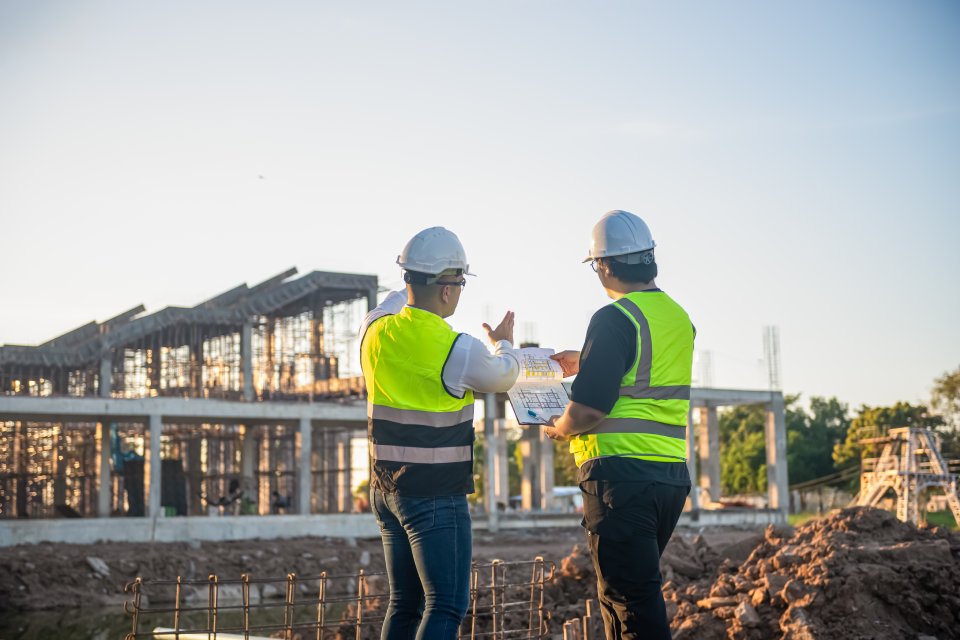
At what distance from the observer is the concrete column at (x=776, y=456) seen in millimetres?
38844

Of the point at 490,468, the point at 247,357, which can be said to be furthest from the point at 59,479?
the point at 490,468

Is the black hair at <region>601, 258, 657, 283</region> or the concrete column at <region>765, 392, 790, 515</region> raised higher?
the black hair at <region>601, 258, 657, 283</region>

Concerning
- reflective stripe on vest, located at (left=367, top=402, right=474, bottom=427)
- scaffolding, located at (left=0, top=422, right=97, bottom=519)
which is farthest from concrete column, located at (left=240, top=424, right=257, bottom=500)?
reflective stripe on vest, located at (left=367, top=402, right=474, bottom=427)

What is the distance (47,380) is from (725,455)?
120 feet

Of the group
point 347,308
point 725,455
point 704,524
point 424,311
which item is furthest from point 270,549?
point 725,455

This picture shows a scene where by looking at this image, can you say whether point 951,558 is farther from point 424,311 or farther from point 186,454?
point 186,454

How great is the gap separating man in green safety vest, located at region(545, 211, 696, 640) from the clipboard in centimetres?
18

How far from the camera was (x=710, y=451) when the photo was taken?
39.6 meters

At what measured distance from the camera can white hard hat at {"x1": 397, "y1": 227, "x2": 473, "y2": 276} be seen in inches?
163

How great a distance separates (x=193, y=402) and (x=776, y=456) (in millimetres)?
20111

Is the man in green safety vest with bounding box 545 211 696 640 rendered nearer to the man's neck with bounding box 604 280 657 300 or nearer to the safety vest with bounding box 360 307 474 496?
the man's neck with bounding box 604 280 657 300

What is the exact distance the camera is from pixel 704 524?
3606 centimetres

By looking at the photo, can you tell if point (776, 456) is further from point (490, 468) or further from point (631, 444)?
point (631, 444)

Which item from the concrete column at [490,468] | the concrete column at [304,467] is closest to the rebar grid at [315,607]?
the concrete column at [304,467]
